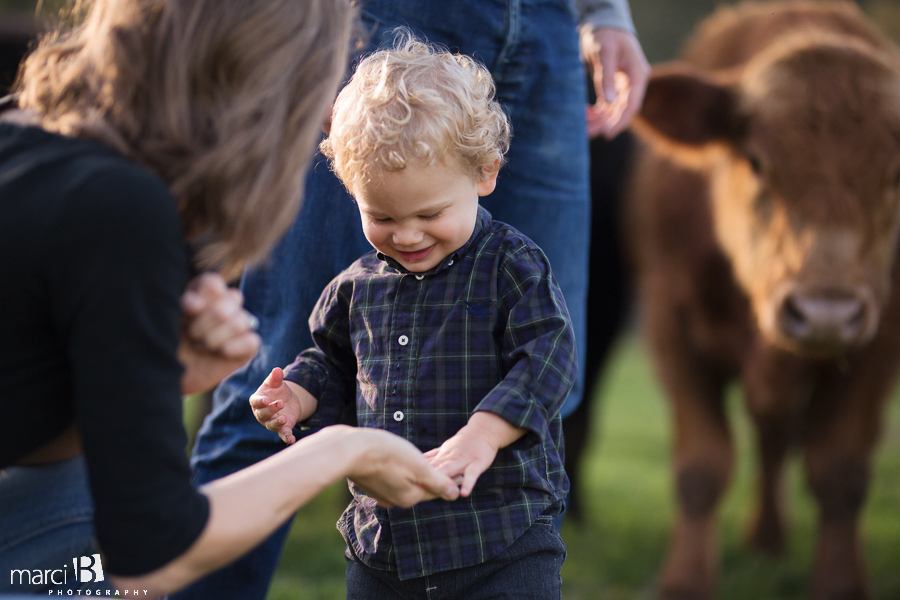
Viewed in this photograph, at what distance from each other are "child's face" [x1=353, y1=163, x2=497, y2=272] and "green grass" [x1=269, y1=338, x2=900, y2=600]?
171 cm

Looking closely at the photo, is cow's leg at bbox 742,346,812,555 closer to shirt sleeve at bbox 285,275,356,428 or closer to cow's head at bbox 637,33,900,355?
cow's head at bbox 637,33,900,355

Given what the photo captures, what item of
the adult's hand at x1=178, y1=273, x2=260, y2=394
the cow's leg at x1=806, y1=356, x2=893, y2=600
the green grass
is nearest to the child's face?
the adult's hand at x1=178, y1=273, x2=260, y2=394

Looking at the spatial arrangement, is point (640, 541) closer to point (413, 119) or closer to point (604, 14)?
point (604, 14)

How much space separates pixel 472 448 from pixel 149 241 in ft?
1.79

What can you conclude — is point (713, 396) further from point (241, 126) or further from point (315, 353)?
point (241, 126)

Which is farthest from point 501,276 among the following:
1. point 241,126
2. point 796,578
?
point 796,578

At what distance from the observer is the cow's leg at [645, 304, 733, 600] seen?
333 cm

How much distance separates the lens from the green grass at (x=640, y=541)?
339cm

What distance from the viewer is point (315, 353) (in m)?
1.73

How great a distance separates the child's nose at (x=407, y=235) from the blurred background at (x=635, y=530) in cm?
49

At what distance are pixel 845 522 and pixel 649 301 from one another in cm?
113

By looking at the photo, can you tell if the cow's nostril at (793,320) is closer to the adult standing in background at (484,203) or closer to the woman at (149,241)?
the adult standing in background at (484,203)

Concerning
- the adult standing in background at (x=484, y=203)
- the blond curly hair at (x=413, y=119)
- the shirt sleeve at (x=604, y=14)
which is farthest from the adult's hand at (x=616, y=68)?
the blond curly hair at (x=413, y=119)

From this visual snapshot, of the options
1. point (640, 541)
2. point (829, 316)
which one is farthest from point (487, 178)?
point (640, 541)
